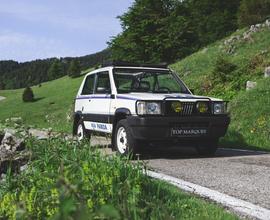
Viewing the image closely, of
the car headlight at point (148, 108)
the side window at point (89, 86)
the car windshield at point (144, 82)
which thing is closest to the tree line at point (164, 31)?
the side window at point (89, 86)

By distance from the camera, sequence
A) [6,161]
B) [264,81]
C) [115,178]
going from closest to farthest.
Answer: [115,178] < [6,161] < [264,81]

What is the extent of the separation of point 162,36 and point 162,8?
5.13 m

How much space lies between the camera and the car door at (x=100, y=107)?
10805mm

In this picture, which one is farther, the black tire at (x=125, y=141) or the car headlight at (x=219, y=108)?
the car headlight at (x=219, y=108)

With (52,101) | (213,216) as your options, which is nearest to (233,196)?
(213,216)

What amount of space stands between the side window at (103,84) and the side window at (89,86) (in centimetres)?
36

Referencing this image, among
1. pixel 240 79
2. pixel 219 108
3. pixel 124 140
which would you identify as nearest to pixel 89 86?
pixel 124 140

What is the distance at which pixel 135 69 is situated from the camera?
11391 mm

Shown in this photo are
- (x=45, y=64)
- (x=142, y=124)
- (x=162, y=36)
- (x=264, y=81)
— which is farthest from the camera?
(x=45, y=64)

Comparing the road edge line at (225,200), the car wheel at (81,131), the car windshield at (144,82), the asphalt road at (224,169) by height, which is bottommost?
the asphalt road at (224,169)

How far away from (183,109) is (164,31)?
43550 mm

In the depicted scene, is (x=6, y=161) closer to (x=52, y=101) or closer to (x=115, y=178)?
(x=115, y=178)

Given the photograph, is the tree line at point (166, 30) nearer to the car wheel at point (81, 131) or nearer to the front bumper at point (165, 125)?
the car wheel at point (81, 131)

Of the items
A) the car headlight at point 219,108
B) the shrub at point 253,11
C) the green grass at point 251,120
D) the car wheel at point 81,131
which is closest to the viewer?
the car headlight at point 219,108
